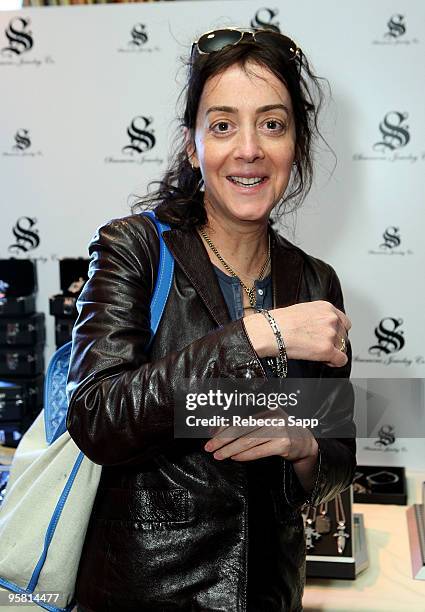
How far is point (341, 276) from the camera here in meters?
2.23

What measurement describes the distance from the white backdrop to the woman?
942 mm

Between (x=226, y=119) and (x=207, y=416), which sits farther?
(x=226, y=119)

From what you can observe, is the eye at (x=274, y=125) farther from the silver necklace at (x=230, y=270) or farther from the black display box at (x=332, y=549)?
the black display box at (x=332, y=549)

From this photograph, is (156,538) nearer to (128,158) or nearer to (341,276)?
(341,276)

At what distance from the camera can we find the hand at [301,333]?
3.17 feet

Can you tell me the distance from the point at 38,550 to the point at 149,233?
0.52m

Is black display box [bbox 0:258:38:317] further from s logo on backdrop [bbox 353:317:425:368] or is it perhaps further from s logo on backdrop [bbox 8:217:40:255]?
s logo on backdrop [bbox 353:317:425:368]

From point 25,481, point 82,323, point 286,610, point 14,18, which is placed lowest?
point 286,610

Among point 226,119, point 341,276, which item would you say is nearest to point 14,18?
point 341,276

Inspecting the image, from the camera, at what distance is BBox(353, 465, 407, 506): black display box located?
6.96 ft

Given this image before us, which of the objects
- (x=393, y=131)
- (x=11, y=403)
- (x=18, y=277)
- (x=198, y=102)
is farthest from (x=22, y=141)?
(x=198, y=102)

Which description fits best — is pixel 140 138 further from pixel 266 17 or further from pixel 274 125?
pixel 274 125

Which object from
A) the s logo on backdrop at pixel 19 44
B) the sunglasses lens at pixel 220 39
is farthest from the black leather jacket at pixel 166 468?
the s logo on backdrop at pixel 19 44

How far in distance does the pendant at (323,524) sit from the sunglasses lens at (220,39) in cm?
111
